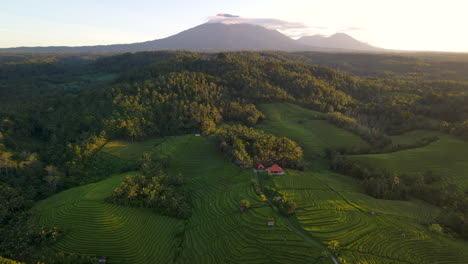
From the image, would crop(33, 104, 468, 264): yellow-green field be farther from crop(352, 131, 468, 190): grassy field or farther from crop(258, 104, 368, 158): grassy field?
crop(258, 104, 368, 158): grassy field

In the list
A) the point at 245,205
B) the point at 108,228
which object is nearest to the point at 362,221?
the point at 245,205

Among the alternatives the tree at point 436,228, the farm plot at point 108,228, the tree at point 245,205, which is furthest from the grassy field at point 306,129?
the farm plot at point 108,228

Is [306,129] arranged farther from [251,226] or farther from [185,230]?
[185,230]

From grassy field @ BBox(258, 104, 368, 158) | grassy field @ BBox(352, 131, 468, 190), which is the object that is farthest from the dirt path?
grassy field @ BBox(258, 104, 368, 158)

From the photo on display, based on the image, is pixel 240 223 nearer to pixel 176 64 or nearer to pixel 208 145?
pixel 208 145

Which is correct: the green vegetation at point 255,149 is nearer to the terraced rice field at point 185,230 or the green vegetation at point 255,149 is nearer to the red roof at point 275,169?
the red roof at point 275,169

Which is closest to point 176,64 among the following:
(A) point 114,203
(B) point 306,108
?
(B) point 306,108
